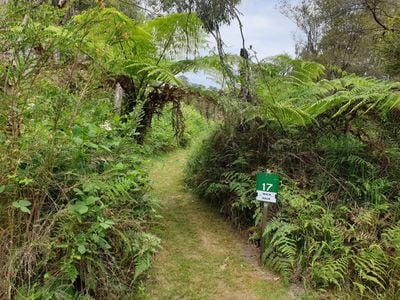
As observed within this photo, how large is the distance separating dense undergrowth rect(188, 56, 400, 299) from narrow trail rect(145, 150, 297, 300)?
0.17 meters

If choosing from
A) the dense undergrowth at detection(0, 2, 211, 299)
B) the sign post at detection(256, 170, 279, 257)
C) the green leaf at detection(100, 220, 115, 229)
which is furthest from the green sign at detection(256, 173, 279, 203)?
the green leaf at detection(100, 220, 115, 229)

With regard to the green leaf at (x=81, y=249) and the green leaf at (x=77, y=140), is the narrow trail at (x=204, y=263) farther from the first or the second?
the green leaf at (x=77, y=140)

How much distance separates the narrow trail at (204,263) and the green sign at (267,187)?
571mm

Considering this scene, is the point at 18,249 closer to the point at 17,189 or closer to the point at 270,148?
the point at 17,189

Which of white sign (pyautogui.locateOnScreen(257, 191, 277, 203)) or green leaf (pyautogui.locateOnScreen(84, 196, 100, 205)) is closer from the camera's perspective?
green leaf (pyautogui.locateOnScreen(84, 196, 100, 205))

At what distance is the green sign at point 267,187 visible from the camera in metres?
2.96

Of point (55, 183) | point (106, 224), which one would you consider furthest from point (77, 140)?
point (106, 224)

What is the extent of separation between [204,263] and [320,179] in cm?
143

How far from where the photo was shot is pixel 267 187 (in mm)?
2979

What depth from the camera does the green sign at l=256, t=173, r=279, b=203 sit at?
296 cm

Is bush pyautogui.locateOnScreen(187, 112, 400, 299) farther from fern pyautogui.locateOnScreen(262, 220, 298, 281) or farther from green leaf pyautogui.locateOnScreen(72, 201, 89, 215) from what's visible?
green leaf pyautogui.locateOnScreen(72, 201, 89, 215)

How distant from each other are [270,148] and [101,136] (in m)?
1.96

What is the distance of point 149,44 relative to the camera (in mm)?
3887

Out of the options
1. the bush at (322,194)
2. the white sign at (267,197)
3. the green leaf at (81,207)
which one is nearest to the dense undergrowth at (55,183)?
the green leaf at (81,207)
